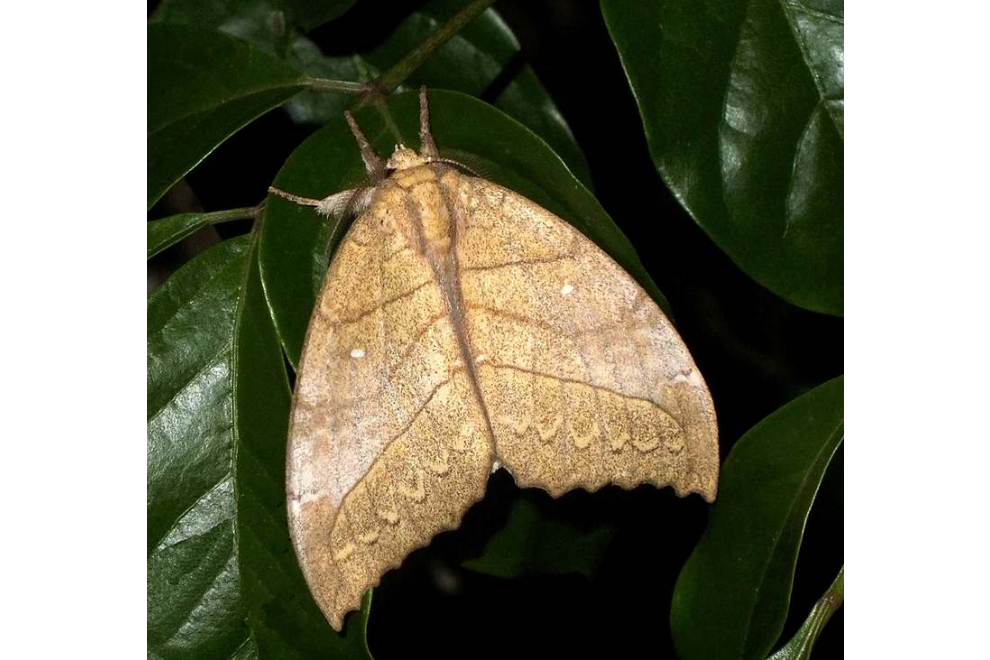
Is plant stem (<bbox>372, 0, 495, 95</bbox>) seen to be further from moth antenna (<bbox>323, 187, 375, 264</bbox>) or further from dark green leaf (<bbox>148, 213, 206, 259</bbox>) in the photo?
dark green leaf (<bbox>148, 213, 206, 259</bbox>)

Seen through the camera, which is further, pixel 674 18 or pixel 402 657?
pixel 402 657

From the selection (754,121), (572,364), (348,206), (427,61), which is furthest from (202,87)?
(754,121)

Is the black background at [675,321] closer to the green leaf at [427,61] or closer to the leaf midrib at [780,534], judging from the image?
the green leaf at [427,61]

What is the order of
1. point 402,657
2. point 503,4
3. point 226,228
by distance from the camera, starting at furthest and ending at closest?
1. point 402,657
2. point 503,4
3. point 226,228

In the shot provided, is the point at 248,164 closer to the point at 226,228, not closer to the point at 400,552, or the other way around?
the point at 226,228

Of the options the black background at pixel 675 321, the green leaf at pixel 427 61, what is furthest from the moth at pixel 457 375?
the black background at pixel 675 321

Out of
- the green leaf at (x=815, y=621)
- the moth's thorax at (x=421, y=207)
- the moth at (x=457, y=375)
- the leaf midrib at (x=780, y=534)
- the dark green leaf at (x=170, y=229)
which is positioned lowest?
the green leaf at (x=815, y=621)
